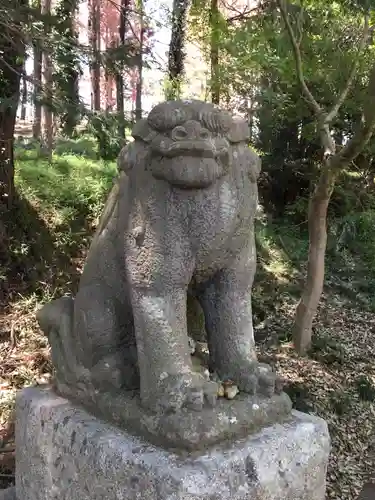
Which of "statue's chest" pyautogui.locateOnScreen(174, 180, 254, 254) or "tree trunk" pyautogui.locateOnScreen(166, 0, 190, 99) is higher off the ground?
"tree trunk" pyautogui.locateOnScreen(166, 0, 190, 99)

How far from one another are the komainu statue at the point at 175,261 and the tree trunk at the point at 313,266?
279 cm

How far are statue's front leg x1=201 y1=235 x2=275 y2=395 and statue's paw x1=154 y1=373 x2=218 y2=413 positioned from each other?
15cm

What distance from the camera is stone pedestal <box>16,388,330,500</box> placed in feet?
4.60

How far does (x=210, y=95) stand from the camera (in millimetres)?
7016

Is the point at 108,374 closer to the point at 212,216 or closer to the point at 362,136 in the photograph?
the point at 212,216

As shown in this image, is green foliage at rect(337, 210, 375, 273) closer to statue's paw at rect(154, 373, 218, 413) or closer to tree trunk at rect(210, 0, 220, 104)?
tree trunk at rect(210, 0, 220, 104)

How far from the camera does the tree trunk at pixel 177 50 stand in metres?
6.91

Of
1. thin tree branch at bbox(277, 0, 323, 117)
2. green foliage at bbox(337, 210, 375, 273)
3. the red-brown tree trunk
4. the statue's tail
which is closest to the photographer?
the statue's tail

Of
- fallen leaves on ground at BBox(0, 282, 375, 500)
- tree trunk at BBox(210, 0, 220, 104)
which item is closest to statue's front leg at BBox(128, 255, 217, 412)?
fallen leaves on ground at BBox(0, 282, 375, 500)

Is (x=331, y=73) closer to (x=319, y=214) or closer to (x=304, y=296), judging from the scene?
(x=319, y=214)

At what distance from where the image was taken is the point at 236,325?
168 centimetres

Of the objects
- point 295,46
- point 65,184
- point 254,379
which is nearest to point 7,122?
point 65,184

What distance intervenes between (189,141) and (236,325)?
55 centimetres

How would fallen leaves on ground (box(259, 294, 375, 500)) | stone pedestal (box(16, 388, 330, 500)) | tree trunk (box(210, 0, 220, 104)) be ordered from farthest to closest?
tree trunk (box(210, 0, 220, 104)) < fallen leaves on ground (box(259, 294, 375, 500)) < stone pedestal (box(16, 388, 330, 500))
